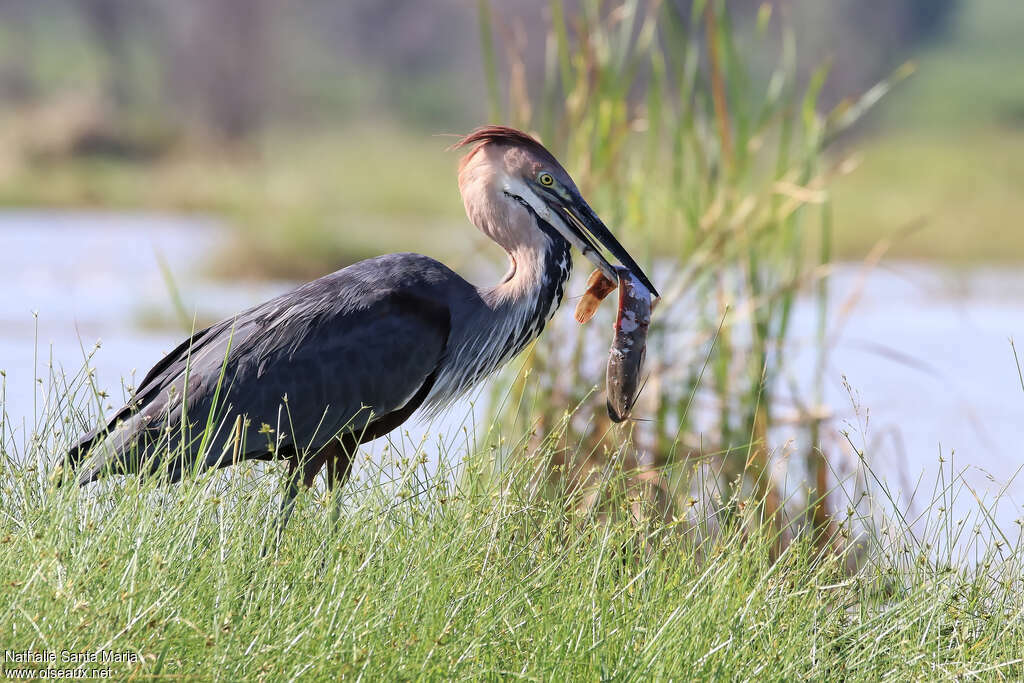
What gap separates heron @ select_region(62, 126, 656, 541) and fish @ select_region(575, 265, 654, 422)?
7cm

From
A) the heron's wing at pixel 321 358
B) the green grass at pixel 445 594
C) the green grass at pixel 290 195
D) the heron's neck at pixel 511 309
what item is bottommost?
the green grass at pixel 445 594

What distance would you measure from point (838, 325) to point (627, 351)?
5.54 feet

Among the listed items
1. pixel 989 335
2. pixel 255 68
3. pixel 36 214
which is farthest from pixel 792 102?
pixel 255 68

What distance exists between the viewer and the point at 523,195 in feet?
13.3

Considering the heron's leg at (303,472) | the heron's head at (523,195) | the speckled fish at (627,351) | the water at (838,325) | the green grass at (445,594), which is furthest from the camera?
the water at (838,325)

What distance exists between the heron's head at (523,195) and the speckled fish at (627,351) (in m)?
0.25

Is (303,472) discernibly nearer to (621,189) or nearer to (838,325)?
(621,189)

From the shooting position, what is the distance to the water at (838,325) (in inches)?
306

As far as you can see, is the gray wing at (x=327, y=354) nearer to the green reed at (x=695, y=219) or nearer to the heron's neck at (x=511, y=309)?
the heron's neck at (x=511, y=309)

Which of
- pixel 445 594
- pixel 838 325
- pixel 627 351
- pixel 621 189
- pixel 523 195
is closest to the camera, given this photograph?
pixel 445 594

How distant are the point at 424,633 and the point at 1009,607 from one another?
4.86 ft

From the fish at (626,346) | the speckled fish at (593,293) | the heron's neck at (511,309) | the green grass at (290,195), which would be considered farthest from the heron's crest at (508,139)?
the green grass at (290,195)

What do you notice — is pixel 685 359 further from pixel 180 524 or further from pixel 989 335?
pixel 989 335

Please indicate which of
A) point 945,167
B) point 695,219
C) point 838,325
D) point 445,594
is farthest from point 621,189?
point 945,167
